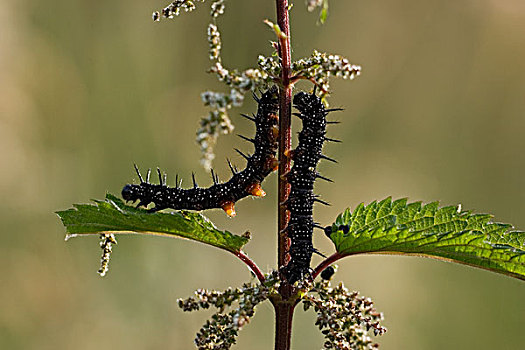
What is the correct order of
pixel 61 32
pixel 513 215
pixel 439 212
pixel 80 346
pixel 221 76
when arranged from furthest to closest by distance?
pixel 513 215, pixel 61 32, pixel 80 346, pixel 439 212, pixel 221 76

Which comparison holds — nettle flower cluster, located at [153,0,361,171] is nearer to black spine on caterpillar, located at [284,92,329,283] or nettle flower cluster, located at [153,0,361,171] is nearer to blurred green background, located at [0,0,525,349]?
black spine on caterpillar, located at [284,92,329,283]

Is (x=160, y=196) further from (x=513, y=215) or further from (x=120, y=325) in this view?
(x=513, y=215)

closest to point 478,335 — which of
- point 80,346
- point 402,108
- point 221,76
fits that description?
point 402,108

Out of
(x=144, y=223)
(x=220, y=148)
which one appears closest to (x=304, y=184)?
(x=144, y=223)

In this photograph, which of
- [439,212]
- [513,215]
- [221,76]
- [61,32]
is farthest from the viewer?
[513,215]

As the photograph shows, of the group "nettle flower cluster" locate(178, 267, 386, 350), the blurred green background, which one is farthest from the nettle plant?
the blurred green background

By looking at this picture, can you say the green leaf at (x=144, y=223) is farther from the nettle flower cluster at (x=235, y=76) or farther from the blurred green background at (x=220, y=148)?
the blurred green background at (x=220, y=148)

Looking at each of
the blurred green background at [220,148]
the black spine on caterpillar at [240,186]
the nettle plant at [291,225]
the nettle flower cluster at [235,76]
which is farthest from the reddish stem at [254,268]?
the blurred green background at [220,148]

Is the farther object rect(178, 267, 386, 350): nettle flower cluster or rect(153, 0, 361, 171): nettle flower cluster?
rect(178, 267, 386, 350): nettle flower cluster
